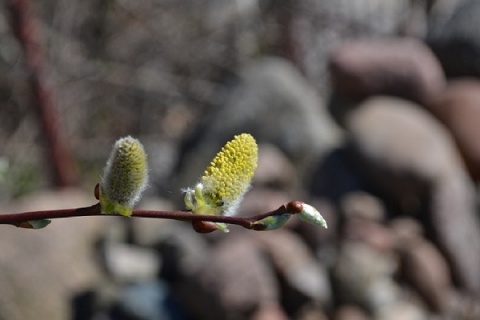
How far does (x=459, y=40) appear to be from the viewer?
4.68 metres

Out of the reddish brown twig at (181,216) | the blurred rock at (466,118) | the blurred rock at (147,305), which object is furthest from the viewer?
the blurred rock at (466,118)

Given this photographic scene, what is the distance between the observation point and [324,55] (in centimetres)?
603

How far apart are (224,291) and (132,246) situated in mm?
722

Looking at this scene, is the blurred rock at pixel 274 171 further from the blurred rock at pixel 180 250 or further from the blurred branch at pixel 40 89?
the blurred branch at pixel 40 89

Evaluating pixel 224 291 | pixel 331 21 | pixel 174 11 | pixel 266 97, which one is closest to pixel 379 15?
pixel 331 21

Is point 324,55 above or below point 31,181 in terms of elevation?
above

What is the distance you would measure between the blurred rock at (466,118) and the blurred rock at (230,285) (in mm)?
1206

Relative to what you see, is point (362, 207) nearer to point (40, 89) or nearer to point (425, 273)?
point (425, 273)

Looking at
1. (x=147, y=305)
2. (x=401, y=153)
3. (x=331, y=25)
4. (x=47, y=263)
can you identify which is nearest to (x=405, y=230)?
(x=401, y=153)

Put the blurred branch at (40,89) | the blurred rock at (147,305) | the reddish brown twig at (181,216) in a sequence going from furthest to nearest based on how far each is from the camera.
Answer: the blurred branch at (40,89)
the blurred rock at (147,305)
the reddish brown twig at (181,216)

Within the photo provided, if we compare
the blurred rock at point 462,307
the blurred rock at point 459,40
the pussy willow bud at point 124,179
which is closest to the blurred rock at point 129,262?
the blurred rock at point 462,307

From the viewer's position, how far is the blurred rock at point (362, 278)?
395cm

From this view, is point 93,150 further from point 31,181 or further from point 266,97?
point 266,97

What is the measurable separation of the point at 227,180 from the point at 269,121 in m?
3.78
